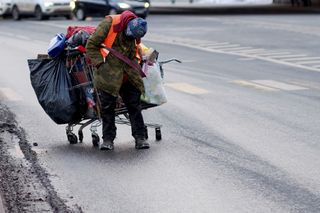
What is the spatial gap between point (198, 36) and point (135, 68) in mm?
19380

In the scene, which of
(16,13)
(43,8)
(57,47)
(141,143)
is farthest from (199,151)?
(16,13)

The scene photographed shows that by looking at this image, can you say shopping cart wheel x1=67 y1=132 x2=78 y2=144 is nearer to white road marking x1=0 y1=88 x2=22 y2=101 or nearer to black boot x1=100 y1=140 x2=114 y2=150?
black boot x1=100 y1=140 x2=114 y2=150

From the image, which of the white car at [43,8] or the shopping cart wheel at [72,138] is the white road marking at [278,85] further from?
the white car at [43,8]

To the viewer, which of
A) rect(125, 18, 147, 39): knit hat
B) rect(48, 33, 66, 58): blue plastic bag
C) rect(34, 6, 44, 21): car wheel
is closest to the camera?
rect(125, 18, 147, 39): knit hat

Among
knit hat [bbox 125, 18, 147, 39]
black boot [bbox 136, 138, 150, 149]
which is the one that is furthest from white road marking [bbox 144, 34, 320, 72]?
knit hat [bbox 125, 18, 147, 39]

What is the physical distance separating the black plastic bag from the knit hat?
3.39 ft

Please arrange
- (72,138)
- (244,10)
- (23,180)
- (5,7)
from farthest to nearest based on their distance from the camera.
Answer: (244,10), (5,7), (72,138), (23,180)

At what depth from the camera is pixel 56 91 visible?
30.7 feet

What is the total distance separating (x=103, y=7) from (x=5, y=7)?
6.73 m

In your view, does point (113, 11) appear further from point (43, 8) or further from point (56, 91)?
point (56, 91)

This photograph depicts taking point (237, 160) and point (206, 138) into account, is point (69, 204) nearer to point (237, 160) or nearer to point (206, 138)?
point (237, 160)

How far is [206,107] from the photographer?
1261cm

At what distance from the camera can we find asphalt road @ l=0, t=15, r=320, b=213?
7.10 m

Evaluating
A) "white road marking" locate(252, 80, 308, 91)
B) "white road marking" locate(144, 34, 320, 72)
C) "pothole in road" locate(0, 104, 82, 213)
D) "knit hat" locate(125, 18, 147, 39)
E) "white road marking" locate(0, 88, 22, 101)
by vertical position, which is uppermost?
"knit hat" locate(125, 18, 147, 39)
